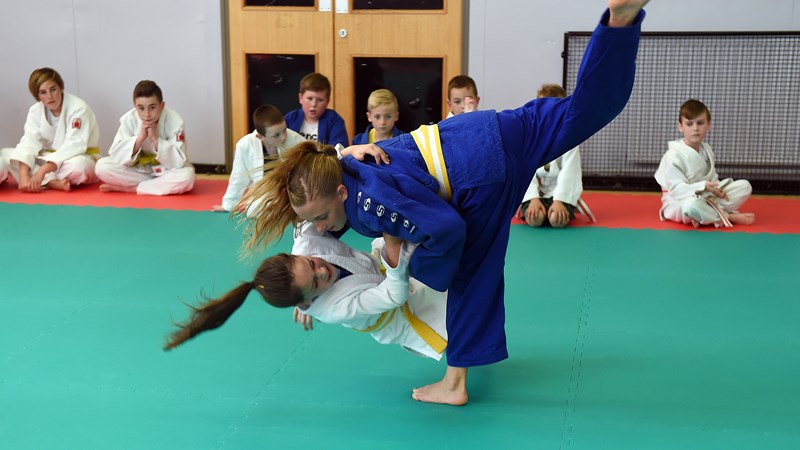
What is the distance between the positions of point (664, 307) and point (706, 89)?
119 inches

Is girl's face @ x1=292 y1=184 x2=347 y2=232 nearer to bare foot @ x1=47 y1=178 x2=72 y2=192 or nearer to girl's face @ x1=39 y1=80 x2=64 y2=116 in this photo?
bare foot @ x1=47 y1=178 x2=72 y2=192

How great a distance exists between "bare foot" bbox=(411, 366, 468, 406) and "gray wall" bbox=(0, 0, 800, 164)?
408 cm

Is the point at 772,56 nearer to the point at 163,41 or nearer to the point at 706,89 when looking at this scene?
the point at 706,89

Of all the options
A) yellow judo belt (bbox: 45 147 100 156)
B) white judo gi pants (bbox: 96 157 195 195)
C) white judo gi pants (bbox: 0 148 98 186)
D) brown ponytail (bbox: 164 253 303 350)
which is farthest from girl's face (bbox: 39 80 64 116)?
brown ponytail (bbox: 164 253 303 350)

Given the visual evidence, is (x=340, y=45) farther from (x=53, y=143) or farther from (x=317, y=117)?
(x=53, y=143)

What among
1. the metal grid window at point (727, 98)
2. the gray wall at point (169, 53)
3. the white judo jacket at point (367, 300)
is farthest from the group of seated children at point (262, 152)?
the white judo jacket at point (367, 300)

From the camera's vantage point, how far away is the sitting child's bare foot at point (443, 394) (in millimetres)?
2902

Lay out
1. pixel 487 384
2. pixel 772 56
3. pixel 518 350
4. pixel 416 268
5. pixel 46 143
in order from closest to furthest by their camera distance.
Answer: pixel 416 268 → pixel 487 384 → pixel 518 350 → pixel 772 56 → pixel 46 143

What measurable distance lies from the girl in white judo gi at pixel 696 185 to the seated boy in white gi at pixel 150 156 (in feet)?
10.8

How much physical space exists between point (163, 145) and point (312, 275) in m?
3.91

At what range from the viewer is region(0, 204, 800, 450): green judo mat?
2699mm

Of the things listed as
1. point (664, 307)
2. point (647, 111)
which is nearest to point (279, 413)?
point (664, 307)

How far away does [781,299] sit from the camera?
12.8ft

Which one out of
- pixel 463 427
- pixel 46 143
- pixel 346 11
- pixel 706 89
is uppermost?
pixel 346 11
